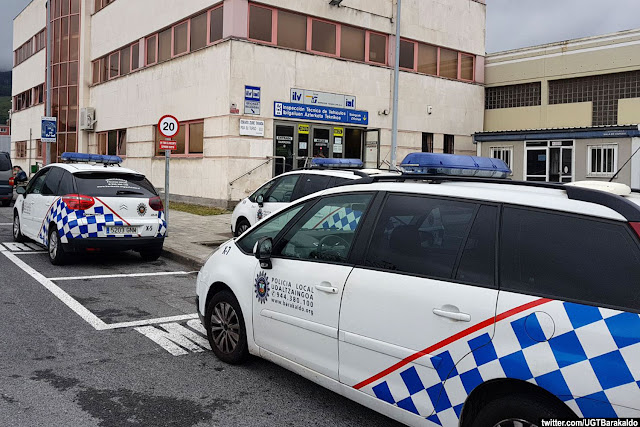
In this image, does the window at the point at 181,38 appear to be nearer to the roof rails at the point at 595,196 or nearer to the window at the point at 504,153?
→ the window at the point at 504,153

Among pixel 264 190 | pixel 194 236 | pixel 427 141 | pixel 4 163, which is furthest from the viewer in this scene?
pixel 427 141

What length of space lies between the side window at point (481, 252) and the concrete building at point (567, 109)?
1881 cm

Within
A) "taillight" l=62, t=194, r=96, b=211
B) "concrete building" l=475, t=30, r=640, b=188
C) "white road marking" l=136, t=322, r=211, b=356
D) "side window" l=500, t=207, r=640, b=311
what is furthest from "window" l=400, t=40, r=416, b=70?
"side window" l=500, t=207, r=640, b=311

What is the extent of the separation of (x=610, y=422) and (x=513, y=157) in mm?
22233

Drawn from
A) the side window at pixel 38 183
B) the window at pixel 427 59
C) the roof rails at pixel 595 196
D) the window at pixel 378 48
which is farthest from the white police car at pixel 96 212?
the window at pixel 427 59

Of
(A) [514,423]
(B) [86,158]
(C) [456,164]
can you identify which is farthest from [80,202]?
(A) [514,423]

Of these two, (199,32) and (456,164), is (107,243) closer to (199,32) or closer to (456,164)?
(456,164)

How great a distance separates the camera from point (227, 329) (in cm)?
486

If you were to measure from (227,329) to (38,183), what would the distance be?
24.2 ft

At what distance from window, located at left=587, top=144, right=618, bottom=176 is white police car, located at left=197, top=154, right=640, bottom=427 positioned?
19.2 metres

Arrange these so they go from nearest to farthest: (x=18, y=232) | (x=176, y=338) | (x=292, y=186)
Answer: (x=176, y=338) < (x=292, y=186) < (x=18, y=232)

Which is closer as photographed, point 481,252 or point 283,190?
point 481,252

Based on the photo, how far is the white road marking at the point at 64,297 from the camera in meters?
6.14

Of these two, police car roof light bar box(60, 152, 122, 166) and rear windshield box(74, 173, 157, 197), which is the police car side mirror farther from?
police car roof light bar box(60, 152, 122, 166)
